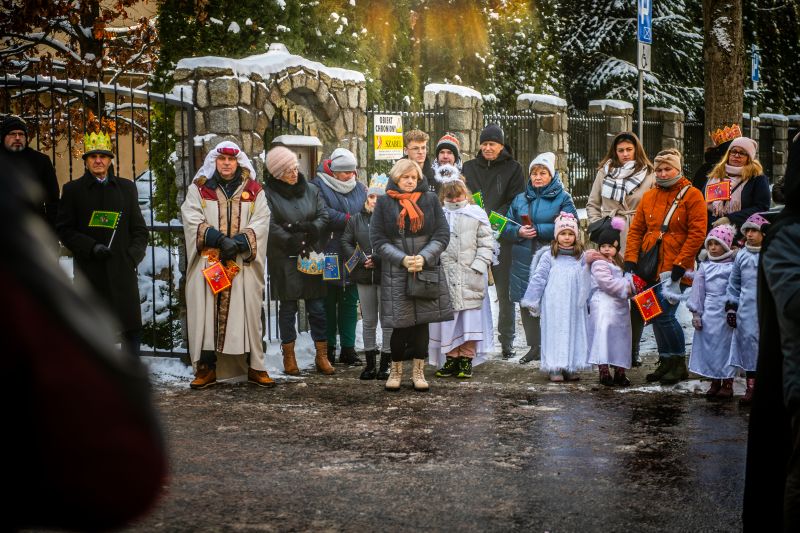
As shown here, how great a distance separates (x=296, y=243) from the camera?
8.92m

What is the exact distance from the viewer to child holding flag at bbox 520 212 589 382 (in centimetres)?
857

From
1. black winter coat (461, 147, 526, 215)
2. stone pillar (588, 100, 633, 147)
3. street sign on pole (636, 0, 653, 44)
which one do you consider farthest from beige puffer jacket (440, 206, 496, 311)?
stone pillar (588, 100, 633, 147)

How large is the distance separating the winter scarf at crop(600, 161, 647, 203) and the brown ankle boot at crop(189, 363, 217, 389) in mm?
3769

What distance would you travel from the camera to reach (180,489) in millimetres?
5430

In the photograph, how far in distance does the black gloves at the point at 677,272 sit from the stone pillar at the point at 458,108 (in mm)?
4912

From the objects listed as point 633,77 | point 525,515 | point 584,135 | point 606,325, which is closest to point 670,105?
point 633,77

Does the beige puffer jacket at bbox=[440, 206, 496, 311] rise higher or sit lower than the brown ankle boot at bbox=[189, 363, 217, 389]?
higher

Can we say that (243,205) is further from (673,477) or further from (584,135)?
(584,135)

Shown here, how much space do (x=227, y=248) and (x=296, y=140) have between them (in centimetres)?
220

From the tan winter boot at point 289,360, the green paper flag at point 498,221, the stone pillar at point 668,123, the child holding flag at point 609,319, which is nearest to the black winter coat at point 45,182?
the tan winter boot at point 289,360

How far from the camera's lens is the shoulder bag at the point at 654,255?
8.45 m

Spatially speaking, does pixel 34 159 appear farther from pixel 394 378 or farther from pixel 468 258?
pixel 468 258

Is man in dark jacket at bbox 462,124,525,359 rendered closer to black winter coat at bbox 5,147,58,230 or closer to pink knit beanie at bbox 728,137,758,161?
pink knit beanie at bbox 728,137,758,161

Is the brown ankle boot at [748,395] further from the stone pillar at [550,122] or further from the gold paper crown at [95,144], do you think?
the stone pillar at [550,122]
